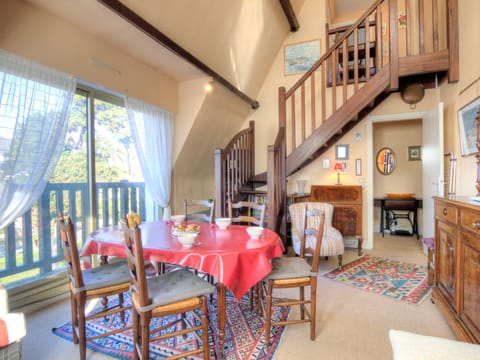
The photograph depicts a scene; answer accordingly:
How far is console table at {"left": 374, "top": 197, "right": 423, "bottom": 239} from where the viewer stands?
491 cm

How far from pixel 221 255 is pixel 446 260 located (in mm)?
1894

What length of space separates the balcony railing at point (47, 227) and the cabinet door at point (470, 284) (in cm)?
349

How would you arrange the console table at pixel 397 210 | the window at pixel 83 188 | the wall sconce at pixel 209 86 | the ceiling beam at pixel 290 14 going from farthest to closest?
the console table at pixel 397 210
the ceiling beam at pixel 290 14
the wall sconce at pixel 209 86
the window at pixel 83 188

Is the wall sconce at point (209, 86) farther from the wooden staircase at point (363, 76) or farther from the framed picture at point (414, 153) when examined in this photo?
the framed picture at point (414, 153)

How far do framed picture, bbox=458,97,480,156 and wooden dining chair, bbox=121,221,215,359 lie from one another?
285 cm

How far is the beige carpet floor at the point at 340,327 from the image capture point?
182 centimetres

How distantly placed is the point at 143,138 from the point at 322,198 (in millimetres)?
2847

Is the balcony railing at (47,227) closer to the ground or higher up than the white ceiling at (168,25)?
closer to the ground

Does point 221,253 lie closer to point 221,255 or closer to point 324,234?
point 221,255

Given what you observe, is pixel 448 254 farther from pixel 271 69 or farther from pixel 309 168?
pixel 271 69

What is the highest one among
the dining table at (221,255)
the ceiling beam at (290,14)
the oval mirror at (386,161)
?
the ceiling beam at (290,14)

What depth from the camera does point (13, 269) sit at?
7.80 feet

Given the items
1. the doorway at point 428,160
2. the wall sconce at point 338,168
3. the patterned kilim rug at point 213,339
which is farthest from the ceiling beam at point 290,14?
the patterned kilim rug at point 213,339

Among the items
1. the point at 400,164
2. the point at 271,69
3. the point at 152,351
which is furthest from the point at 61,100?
the point at 400,164
